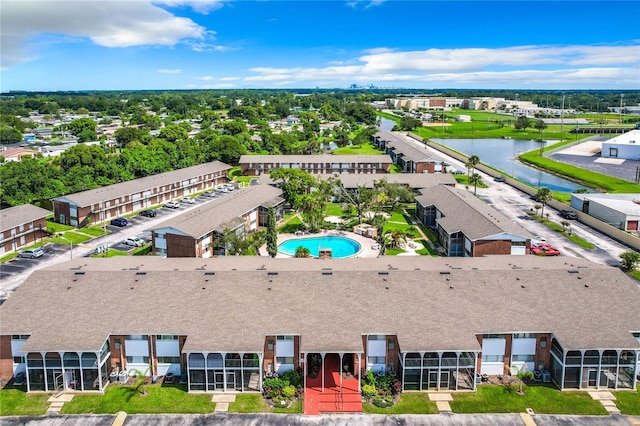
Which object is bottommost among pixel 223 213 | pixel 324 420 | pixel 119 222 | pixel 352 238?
pixel 324 420

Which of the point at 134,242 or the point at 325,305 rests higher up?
the point at 325,305

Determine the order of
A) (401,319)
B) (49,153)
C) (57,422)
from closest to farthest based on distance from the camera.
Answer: (57,422)
(401,319)
(49,153)

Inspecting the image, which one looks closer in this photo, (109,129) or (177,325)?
(177,325)

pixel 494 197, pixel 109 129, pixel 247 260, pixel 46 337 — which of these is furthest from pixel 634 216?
pixel 109 129

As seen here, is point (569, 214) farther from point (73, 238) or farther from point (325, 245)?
point (73, 238)

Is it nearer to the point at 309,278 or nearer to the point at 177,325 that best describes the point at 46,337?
the point at 177,325

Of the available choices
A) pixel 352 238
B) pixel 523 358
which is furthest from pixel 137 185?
pixel 523 358
